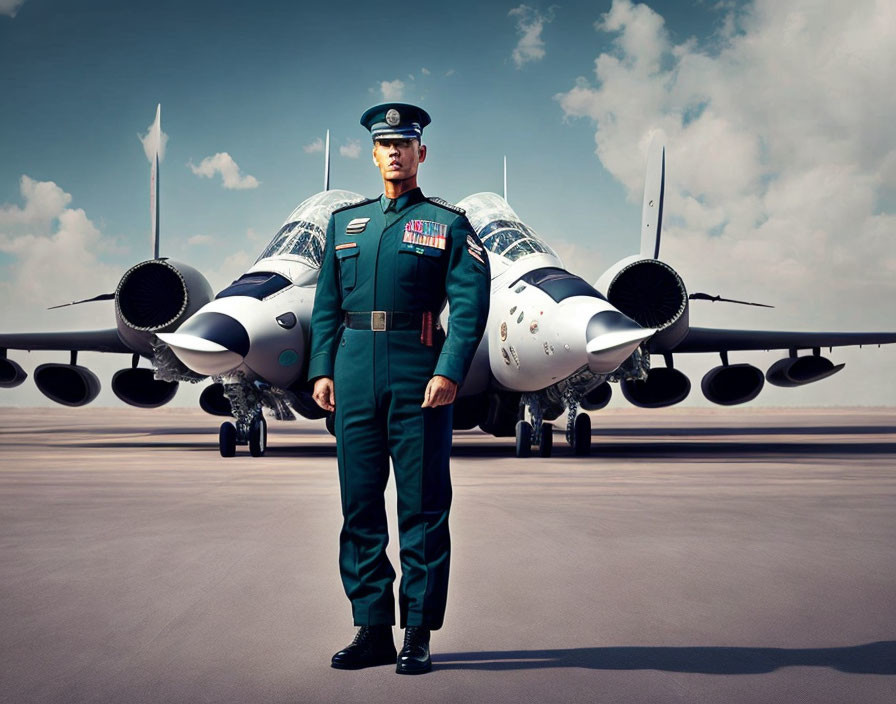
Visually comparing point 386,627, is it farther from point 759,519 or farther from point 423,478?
point 759,519

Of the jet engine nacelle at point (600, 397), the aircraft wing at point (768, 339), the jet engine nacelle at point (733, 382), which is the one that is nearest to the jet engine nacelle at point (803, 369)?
the aircraft wing at point (768, 339)

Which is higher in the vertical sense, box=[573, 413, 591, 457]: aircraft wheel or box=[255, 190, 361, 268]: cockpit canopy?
box=[255, 190, 361, 268]: cockpit canopy

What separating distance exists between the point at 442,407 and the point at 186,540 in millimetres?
2819

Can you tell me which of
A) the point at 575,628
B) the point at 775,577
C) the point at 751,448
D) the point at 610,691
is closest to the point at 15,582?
the point at 575,628

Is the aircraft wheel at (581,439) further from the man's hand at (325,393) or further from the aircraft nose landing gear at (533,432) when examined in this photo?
the man's hand at (325,393)

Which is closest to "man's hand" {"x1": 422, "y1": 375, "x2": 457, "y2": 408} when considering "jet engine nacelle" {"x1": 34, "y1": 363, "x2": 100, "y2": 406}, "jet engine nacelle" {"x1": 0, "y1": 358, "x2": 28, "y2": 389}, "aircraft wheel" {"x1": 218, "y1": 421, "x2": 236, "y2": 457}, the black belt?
the black belt

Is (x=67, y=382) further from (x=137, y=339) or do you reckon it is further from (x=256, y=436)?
(x=256, y=436)

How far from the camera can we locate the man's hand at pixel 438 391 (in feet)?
10.5

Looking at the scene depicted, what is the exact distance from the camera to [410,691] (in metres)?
2.74

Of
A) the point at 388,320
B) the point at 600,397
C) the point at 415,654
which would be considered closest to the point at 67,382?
the point at 600,397

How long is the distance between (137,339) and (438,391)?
12722 mm

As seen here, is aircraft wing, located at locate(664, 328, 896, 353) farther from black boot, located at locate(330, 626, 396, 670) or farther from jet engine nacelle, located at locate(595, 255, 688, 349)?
black boot, located at locate(330, 626, 396, 670)

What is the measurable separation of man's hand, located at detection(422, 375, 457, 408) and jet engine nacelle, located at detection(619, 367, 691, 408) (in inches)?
630

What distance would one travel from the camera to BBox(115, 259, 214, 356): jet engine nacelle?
14.1 m
